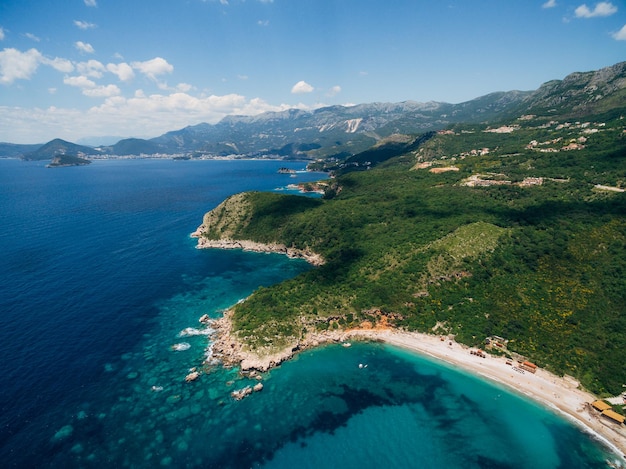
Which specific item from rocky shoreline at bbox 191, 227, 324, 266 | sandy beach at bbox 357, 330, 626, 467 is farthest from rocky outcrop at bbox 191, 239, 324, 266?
sandy beach at bbox 357, 330, 626, 467

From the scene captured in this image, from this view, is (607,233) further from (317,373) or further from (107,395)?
(107,395)

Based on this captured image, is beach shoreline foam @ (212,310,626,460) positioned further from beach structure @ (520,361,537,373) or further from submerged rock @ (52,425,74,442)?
submerged rock @ (52,425,74,442)

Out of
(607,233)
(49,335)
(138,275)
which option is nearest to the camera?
(49,335)

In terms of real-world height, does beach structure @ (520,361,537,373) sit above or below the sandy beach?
above

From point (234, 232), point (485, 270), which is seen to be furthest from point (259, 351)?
point (234, 232)

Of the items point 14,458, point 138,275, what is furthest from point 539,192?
point 14,458

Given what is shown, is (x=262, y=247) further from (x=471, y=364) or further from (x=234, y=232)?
(x=471, y=364)

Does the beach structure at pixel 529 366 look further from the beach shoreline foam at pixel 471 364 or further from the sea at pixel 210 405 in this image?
the sea at pixel 210 405
